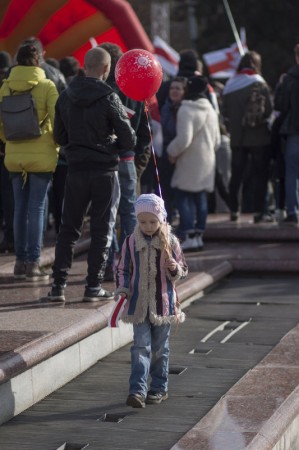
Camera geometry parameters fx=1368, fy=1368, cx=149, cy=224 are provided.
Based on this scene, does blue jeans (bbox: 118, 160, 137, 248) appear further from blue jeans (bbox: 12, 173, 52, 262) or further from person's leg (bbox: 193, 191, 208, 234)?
person's leg (bbox: 193, 191, 208, 234)

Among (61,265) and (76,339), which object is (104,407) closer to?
(76,339)

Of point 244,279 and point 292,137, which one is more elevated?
point 292,137

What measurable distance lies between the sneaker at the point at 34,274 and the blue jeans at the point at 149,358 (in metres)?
3.06

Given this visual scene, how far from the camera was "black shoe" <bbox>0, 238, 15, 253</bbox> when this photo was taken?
40.5 ft

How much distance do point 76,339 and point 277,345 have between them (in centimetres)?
150

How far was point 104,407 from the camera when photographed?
25.1 feet

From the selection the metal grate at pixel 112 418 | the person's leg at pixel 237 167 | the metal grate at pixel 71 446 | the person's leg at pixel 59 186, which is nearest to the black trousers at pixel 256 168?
the person's leg at pixel 237 167

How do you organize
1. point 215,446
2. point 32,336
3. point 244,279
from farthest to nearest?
point 244,279
point 32,336
point 215,446

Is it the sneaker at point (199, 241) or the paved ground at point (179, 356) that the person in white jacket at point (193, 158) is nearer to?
the sneaker at point (199, 241)

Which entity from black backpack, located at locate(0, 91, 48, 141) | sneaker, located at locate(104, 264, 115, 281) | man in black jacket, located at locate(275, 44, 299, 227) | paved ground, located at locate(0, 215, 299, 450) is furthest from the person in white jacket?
black backpack, located at locate(0, 91, 48, 141)

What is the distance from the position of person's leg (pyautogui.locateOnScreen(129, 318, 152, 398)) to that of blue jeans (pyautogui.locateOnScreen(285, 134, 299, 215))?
651 centimetres

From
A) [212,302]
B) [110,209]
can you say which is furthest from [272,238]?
[110,209]

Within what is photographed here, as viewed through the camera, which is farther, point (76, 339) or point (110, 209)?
point (110, 209)

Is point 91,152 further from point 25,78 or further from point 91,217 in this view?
point 25,78
